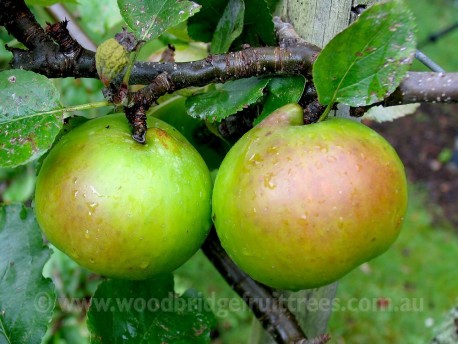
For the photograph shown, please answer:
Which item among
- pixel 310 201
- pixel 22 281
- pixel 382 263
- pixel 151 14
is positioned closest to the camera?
pixel 310 201

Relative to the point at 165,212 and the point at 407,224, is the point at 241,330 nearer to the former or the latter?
the point at 407,224

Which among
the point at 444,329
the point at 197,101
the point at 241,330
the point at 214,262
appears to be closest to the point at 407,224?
the point at 241,330

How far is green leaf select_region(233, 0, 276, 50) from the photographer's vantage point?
651 millimetres

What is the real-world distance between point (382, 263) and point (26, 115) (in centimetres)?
239

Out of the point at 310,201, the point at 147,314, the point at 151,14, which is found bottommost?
the point at 147,314

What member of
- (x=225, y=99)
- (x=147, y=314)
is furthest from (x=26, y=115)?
(x=147, y=314)

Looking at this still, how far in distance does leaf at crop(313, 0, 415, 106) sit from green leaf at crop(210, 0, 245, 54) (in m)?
0.17

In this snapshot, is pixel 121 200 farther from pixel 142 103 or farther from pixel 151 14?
pixel 151 14

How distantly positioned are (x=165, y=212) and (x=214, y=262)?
30cm

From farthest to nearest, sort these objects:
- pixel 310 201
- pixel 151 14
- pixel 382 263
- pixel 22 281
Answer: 1. pixel 382 263
2. pixel 22 281
3. pixel 151 14
4. pixel 310 201

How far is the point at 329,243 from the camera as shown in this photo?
19.7 inches

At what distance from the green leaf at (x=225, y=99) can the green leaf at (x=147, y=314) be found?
0.26 metres

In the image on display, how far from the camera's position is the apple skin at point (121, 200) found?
1.74 ft

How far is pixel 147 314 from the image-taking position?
747 mm
